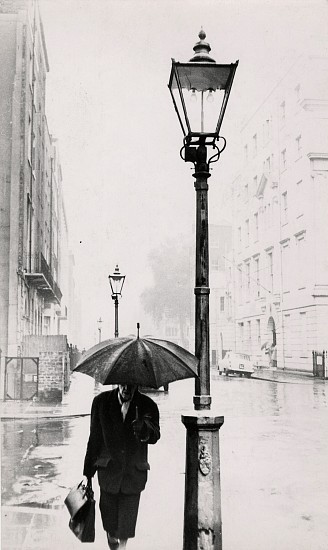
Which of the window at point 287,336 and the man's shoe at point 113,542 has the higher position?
the window at point 287,336

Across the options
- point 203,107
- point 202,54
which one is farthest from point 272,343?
point 202,54

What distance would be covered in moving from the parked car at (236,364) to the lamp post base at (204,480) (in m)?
5.88

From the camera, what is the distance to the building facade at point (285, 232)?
33.5 ft

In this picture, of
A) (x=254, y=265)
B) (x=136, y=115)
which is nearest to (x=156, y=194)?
(x=136, y=115)

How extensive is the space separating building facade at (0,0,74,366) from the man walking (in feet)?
12.2

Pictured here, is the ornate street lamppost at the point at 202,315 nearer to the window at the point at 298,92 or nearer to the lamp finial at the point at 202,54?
the lamp finial at the point at 202,54

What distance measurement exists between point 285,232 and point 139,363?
9.56 metres

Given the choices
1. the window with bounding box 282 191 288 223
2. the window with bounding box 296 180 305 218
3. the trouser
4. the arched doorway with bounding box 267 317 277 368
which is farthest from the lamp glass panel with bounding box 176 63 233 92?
the window with bounding box 282 191 288 223

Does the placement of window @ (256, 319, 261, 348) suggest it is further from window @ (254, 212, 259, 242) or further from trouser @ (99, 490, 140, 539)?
trouser @ (99, 490, 140, 539)

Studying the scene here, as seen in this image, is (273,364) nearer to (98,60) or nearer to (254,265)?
(254,265)

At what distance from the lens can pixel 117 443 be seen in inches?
153

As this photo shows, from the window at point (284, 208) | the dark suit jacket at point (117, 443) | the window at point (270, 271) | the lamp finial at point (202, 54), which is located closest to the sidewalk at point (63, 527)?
the dark suit jacket at point (117, 443)

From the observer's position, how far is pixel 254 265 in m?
11.5

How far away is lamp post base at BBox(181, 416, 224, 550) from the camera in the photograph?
11.6 feet
